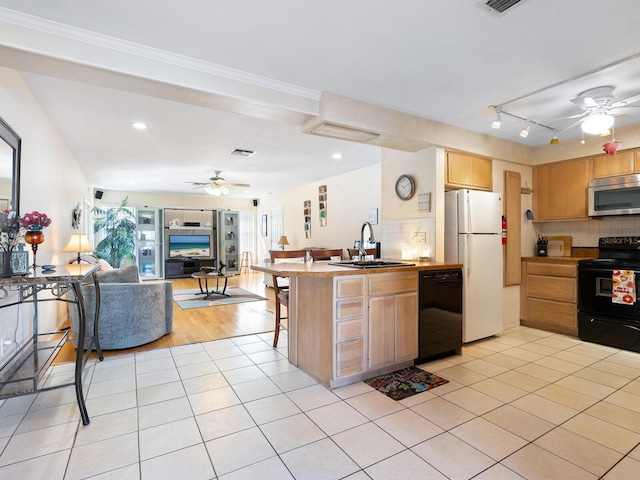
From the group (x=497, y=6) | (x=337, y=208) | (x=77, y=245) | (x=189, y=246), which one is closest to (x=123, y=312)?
(x=77, y=245)

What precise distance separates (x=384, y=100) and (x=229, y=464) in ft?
9.85

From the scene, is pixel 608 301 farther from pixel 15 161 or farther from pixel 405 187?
pixel 15 161

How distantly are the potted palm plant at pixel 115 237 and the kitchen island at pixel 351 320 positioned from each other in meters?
6.26

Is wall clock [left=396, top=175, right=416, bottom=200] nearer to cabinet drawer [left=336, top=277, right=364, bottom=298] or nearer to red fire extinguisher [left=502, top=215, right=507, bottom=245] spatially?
red fire extinguisher [left=502, top=215, right=507, bottom=245]

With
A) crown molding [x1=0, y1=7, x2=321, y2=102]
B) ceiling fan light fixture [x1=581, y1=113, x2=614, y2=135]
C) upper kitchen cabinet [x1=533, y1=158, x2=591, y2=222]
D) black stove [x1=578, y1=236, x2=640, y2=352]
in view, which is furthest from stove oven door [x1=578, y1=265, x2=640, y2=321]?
crown molding [x1=0, y1=7, x2=321, y2=102]

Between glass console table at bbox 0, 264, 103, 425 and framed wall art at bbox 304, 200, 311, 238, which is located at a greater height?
framed wall art at bbox 304, 200, 311, 238

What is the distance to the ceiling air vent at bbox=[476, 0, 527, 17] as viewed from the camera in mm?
1790

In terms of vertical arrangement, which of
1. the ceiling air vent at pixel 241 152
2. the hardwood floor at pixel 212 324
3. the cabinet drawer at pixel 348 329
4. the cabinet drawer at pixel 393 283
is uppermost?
the ceiling air vent at pixel 241 152

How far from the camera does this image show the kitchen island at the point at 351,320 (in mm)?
2633

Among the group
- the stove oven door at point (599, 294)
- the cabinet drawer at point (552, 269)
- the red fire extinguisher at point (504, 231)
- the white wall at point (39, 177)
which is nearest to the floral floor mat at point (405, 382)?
the red fire extinguisher at point (504, 231)

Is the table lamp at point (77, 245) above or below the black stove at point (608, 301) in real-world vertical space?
above

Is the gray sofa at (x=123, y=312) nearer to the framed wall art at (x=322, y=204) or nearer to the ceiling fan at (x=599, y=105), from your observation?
the framed wall art at (x=322, y=204)

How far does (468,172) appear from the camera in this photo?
13.0 feet

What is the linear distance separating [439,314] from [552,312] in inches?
80.5
